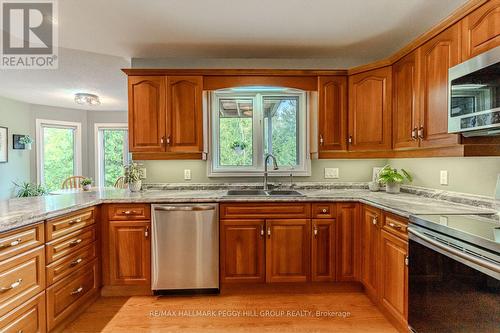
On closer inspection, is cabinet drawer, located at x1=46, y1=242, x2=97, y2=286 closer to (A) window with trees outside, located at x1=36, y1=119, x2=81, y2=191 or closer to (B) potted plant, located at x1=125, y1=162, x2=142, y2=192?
(B) potted plant, located at x1=125, y1=162, x2=142, y2=192

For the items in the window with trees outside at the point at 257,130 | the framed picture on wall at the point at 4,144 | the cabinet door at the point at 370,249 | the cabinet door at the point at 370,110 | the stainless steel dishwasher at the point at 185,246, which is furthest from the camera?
the framed picture on wall at the point at 4,144

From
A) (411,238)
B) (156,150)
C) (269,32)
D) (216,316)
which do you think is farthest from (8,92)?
(411,238)

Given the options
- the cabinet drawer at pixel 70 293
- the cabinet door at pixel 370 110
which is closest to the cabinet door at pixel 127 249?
the cabinet drawer at pixel 70 293

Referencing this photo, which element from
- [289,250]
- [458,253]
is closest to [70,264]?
[289,250]

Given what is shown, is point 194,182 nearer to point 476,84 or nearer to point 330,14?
point 330,14

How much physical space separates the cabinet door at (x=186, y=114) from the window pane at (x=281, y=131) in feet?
2.61

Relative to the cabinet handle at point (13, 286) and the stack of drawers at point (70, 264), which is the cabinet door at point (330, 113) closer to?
the stack of drawers at point (70, 264)

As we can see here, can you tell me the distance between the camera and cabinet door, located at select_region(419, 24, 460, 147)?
1.77m

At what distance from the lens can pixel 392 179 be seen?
259 centimetres

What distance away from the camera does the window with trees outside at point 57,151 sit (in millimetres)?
5625

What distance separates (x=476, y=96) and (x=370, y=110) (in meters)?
1.09

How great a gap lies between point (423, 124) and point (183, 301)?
246 cm

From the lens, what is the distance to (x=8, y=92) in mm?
4633

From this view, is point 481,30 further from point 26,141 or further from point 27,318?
point 26,141
